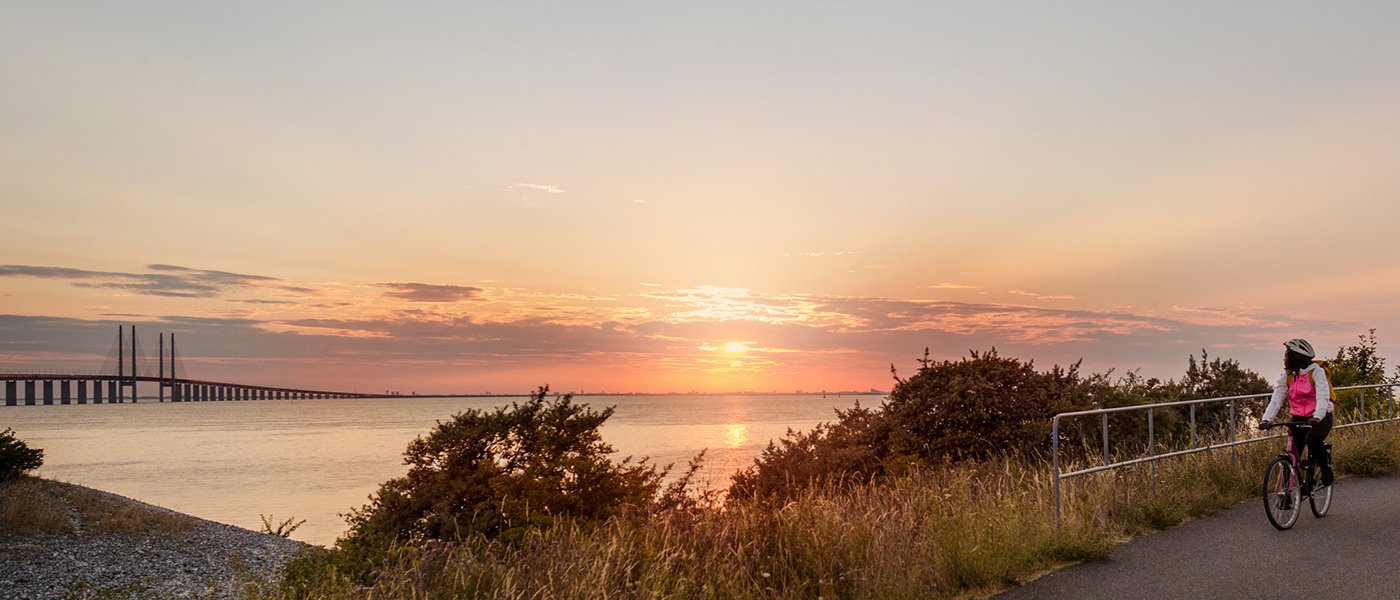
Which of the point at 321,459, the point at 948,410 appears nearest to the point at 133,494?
the point at 321,459

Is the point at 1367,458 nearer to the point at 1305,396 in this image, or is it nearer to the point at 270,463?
the point at 1305,396

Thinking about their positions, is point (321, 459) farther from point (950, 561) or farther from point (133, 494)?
point (950, 561)

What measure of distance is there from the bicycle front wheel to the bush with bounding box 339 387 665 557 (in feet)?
25.6

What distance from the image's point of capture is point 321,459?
224ft

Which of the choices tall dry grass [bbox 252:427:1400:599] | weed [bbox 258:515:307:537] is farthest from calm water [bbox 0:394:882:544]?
tall dry grass [bbox 252:427:1400:599]

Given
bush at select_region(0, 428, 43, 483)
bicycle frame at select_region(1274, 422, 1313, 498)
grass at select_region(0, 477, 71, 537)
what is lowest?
grass at select_region(0, 477, 71, 537)

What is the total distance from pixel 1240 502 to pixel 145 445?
101 metres

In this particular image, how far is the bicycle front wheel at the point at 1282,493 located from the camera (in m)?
10.2

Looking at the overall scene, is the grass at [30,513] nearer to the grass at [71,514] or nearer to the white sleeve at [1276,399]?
the grass at [71,514]

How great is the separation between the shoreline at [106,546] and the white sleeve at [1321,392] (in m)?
16.3

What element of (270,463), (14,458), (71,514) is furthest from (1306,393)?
(270,463)

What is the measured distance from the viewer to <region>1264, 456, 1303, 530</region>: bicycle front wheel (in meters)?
10.2

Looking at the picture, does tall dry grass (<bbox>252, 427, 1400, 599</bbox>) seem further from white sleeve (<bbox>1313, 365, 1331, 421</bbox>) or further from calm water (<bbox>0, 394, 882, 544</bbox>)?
calm water (<bbox>0, 394, 882, 544</bbox>)

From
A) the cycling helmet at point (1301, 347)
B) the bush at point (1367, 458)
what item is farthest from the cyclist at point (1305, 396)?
the bush at point (1367, 458)
